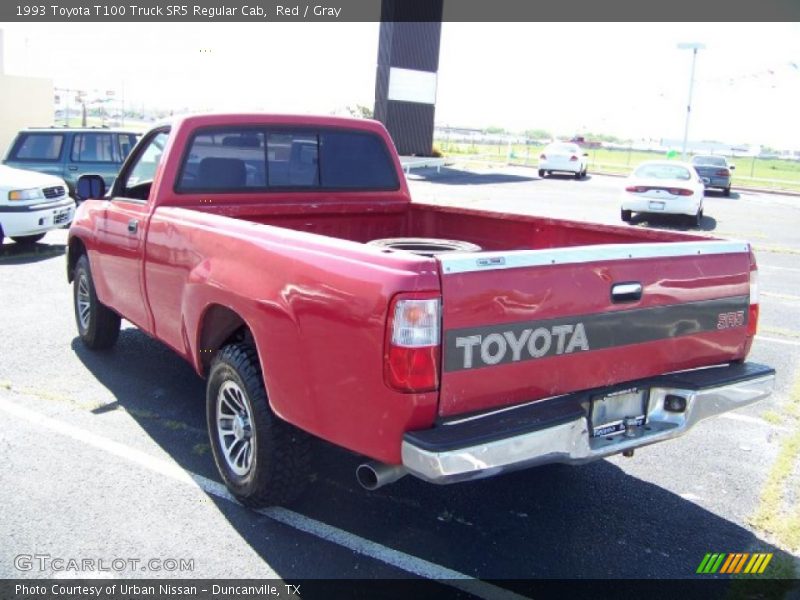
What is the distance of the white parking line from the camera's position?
3455 millimetres

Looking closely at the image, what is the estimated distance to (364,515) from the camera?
4012mm

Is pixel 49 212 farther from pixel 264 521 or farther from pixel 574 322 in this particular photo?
pixel 574 322

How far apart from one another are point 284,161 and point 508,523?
2800 mm

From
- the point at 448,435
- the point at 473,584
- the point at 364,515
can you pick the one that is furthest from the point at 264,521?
the point at 448,435

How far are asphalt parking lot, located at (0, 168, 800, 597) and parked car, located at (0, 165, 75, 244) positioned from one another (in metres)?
5.74

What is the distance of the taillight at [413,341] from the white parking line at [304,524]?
1041 mm

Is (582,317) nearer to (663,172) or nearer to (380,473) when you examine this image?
(380,473)

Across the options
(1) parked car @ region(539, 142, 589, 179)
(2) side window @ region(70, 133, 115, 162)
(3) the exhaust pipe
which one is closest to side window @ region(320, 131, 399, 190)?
(3) the exhaust pipe

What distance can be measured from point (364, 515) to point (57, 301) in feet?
18.7

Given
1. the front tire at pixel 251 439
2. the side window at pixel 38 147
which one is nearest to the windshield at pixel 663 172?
the side window at pixel 38 147

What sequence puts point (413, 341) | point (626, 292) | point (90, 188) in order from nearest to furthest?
point (413, 341) < point (626, 292) < point (90, 188)

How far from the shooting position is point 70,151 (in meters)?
15.0

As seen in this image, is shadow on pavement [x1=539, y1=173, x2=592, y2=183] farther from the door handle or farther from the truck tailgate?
the door handle

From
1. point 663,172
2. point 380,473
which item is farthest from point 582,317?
point 663,172
